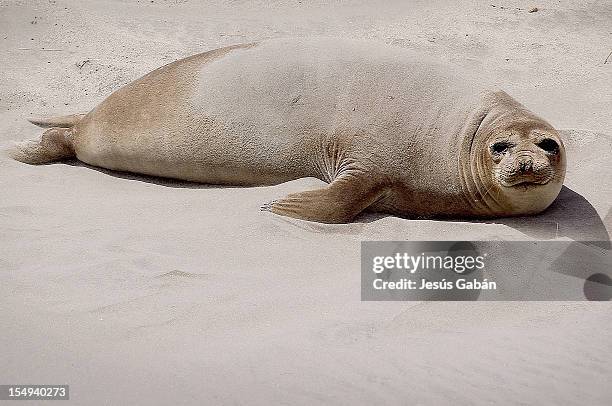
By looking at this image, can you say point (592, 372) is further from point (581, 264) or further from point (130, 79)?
point (130, 79)

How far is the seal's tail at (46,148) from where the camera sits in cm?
594

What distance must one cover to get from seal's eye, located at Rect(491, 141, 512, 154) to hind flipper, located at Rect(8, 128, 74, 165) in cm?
313

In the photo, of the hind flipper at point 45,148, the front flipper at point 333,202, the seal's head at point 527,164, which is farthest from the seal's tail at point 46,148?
the seal's head at point 527,164

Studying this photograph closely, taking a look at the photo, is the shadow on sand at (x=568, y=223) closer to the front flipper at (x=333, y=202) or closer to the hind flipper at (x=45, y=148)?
the front flipper at (x=333, y=202)

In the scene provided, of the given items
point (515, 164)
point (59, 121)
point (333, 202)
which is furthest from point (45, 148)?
point (515, 164)

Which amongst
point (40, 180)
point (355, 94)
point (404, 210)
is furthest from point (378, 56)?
point (40, 180)

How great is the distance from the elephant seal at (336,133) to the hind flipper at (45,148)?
18mm

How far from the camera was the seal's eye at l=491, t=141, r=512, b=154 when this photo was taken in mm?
4766

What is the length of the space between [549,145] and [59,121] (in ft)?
12.4

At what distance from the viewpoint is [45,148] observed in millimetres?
5957

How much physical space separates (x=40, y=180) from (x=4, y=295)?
1.89 meters

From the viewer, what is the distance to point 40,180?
559cm

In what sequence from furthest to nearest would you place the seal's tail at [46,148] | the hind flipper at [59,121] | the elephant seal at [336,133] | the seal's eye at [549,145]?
the hind flipper at [59,121] < the seal's tail at [46,148] < the elephant seal at [336,133] < the seal's eye at [549,145]

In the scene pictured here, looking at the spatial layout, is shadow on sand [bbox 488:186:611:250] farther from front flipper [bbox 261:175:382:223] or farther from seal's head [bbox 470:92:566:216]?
front flipper [bbox 261:175:382:223]
